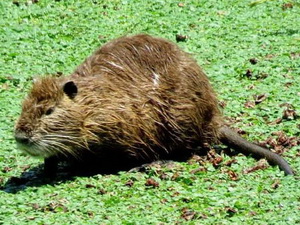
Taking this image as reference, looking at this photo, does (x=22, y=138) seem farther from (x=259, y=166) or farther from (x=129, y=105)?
(x=259, y=166)

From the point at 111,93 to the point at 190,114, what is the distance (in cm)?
62

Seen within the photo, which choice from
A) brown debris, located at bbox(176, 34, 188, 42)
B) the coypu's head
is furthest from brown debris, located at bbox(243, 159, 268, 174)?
brown debris, located at bbox(176, 34, 188, 42)

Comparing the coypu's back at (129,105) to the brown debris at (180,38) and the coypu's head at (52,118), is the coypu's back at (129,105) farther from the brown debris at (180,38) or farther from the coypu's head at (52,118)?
the brown debris at (180,38)

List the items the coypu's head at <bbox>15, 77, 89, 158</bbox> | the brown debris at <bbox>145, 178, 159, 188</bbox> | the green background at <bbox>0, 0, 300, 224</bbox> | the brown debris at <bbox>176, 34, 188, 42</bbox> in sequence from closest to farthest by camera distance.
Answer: the green background at <bbox>0, 0, 300, 224</bbox> < the brown debris at <bbox>145, 178, 159, 188</bbox> < the coypu's head at <bbox>15, 77, 89, 158</bbox> < the brown debris at <bbox>176, 34, 188, 42</bbox>

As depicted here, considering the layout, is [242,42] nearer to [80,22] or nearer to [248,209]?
[80,22]

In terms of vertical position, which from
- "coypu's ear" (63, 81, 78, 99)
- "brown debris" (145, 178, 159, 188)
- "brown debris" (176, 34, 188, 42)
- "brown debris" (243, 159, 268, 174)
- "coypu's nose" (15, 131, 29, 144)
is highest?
"coypu's ear" (63, 81, 78, 99)

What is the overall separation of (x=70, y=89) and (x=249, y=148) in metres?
1.33

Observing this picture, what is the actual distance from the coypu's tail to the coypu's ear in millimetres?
1182

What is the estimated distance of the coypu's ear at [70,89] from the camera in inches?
233

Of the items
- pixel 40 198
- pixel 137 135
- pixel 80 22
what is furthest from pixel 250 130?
pixel 80 22

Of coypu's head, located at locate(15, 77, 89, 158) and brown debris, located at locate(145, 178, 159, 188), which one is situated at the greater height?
coypu's head, located at locate(15, 77, 89, 158)

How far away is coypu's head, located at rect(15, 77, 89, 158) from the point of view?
19.1 ft

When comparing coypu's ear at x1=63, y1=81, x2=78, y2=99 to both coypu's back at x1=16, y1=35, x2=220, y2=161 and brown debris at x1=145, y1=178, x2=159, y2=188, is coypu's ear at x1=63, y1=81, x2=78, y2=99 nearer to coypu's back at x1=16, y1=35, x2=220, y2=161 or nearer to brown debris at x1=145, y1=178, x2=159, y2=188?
coypu's back at x1=16, y1=35, x2=220, y2=161

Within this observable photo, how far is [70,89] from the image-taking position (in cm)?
595
